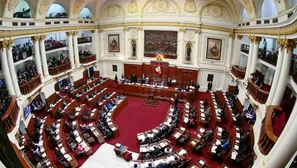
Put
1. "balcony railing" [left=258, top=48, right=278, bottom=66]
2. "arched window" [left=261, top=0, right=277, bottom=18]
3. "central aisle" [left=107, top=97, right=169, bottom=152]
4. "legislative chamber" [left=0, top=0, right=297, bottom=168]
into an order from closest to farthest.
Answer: "legislative chamber" [left=0, top=0, right=297, bottom=168]
"balcony railing" [left=258, top=48, right=278, bottom=66]
"central aisle" [left=107, top=97, right=169, bottom=152]
"arched window" [left=261, top=0, right=277, bottom=18]

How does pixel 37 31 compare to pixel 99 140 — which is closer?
pixel 99 140

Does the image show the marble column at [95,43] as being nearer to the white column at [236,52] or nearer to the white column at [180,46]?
the white column at [180,46]

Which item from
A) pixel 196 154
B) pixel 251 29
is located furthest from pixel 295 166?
pixel 251 29

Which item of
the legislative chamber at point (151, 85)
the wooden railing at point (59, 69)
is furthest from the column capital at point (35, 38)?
the wooden railing at point (59, 69)

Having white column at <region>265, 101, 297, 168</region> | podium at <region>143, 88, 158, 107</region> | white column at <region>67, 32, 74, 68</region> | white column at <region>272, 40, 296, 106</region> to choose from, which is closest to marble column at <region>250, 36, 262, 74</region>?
white column at <region>272, 40, 296, 106</region>

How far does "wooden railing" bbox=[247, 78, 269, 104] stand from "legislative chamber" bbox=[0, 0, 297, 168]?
2.6 inches

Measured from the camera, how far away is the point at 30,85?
14602 millimetres

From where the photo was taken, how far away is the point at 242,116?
605 inches

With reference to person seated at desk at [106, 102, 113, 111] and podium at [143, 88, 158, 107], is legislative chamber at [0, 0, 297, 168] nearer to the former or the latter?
podium at [143, 88, 158, 107]

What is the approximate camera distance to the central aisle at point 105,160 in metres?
12.1

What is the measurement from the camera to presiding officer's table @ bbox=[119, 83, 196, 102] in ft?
67.7

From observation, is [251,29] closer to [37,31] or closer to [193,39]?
[193,39]

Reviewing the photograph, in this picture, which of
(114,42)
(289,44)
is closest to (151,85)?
(114,42)

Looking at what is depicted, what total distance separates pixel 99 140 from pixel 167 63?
12.6 m
